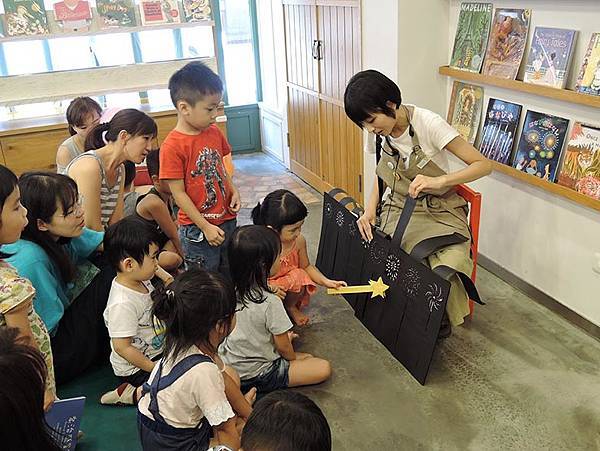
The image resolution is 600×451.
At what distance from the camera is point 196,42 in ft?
17.2

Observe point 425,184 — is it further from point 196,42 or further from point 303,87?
point 196,42

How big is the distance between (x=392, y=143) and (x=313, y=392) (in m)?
1.04

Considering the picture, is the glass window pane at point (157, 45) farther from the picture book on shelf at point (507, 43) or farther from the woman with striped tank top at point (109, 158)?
the picture book on shelf at point (507, 43)

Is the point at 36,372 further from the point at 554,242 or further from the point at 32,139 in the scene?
the point at 32,139

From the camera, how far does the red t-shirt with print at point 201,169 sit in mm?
2355

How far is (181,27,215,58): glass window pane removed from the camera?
519 cm

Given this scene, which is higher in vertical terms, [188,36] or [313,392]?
[188,36]

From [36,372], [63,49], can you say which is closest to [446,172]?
[36,372]

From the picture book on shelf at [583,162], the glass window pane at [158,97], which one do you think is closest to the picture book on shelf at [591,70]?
the picture book on shelf at [583,162]

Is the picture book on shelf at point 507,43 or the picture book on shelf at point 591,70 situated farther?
the picture book on shelf at point 507,43

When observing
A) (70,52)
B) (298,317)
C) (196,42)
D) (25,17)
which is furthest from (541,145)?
(70,52)

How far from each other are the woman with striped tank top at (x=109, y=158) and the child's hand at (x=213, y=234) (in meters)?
0.51

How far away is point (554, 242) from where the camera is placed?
2625mm

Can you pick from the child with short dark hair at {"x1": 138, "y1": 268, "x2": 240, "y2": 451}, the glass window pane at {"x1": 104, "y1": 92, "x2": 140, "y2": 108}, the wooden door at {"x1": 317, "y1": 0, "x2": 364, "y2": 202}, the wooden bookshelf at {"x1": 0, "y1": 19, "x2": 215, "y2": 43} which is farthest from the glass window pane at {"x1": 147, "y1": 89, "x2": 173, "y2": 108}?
the child with short dark hair at {"x1": 138, "y1": 268, "x2": 240, "y2": 451}
